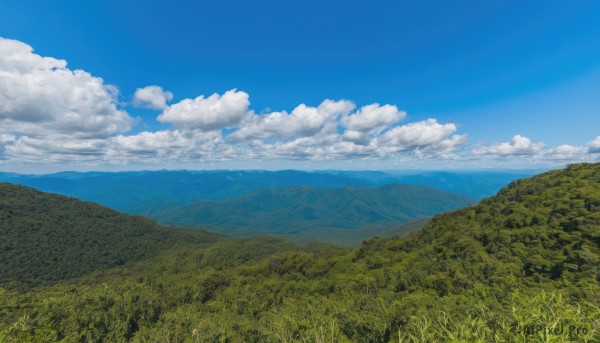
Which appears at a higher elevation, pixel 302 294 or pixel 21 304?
pixel 21 304

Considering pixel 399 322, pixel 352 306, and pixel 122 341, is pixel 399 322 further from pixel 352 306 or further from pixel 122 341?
pixel 122 341

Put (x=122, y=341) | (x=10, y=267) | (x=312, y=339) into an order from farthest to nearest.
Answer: (x=10, y=267) → (x=122, y=341) → (x=312, y=339)

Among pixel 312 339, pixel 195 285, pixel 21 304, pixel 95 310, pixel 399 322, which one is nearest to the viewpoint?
pixel 312 339

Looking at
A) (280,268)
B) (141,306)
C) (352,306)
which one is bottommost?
(280,268)

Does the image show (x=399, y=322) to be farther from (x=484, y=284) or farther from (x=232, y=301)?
(x=232, y=301)

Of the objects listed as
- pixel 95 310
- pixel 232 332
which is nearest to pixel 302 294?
pixel 232 332

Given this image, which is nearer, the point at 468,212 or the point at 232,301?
the point at 232,301
